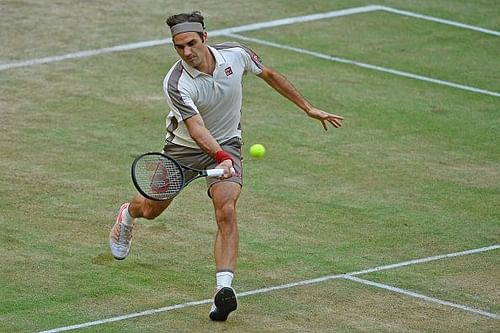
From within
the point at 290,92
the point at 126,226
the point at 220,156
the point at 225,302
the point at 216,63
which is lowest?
the point at 225,302

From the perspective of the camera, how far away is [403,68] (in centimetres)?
1856

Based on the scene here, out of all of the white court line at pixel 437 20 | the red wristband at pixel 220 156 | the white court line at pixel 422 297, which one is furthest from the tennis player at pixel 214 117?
the white court line at pixel 437 20

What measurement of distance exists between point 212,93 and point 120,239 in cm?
161

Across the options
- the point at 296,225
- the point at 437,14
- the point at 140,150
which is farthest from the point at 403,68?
the point at 296,225

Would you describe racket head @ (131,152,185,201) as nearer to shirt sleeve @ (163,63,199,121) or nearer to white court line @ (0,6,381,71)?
shirt sleeve @ (163,63,199,121)

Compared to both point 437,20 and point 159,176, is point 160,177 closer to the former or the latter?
point 159,176

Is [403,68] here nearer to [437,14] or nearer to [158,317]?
[437,14]

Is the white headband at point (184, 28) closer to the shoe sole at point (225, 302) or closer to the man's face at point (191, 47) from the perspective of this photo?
the man's face at point (191, 47)

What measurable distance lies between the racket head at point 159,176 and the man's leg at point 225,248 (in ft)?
1.09

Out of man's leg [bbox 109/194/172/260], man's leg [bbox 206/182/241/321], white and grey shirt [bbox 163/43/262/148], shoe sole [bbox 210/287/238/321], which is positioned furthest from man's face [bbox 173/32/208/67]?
shoe sole [bbox 210/287/238/321]

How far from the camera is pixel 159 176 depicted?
10.6m

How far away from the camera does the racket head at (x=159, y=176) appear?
10469 mm

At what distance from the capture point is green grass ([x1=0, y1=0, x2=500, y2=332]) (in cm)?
1101

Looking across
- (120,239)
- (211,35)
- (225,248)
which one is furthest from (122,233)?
(211,35)
